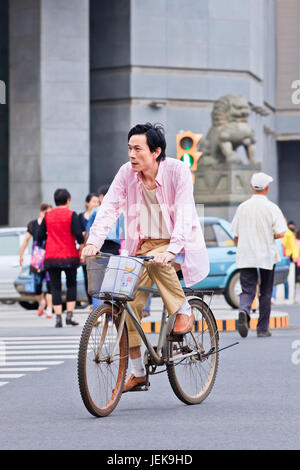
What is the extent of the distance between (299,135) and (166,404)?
135 ft

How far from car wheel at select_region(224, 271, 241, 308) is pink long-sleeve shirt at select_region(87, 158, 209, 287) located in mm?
12401

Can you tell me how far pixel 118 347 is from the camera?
752 centimetres

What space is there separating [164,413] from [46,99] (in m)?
25.0

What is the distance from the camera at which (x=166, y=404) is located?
26.5 ft

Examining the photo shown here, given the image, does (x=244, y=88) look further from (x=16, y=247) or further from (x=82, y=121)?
(x=16, y=247)

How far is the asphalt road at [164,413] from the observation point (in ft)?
21.2

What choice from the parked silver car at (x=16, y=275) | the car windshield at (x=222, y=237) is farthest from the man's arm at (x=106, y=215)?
the car windshield at (x=222, y=237)

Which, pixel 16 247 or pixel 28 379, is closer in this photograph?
pixel 28 379

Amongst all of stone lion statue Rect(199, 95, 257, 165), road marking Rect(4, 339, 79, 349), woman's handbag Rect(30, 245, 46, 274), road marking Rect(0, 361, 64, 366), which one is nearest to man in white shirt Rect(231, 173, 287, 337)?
road marking Rect(4, 339, 79, 349)

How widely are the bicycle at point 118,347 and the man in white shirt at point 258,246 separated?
503 cm

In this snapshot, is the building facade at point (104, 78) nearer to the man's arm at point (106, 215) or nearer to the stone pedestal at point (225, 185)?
the stone pedestal at point (225, 185)

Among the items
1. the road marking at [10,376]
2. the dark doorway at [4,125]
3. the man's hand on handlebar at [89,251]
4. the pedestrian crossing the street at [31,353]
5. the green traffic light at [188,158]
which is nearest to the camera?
the man's hand on handlebar at [89,251]

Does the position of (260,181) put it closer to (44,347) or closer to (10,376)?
(44,347)

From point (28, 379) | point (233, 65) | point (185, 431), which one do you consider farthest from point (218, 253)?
point (233, 65)
